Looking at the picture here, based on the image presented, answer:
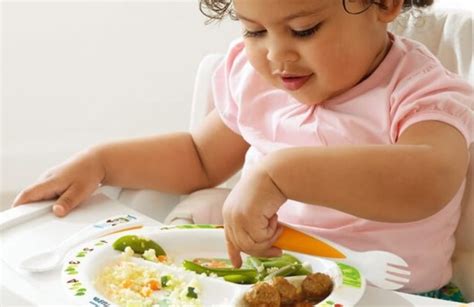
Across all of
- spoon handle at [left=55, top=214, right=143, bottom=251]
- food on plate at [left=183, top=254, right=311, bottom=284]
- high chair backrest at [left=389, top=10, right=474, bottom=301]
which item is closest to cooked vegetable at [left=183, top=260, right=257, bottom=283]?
food on plate at [left=183, top=254, right=311, bottom=284]

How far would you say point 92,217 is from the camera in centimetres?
110

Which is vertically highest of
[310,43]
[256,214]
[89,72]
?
[310,43]

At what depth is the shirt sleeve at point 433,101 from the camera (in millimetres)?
978

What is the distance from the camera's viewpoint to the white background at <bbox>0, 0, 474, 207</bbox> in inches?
Result: 80.6

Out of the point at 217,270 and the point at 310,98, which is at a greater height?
the point at 310,98

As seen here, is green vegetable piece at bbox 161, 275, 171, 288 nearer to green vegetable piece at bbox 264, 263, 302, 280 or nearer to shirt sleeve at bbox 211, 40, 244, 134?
green vegetable piece at bbox 264, 263, 302, 280

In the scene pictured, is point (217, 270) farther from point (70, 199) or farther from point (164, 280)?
point (70, 199)

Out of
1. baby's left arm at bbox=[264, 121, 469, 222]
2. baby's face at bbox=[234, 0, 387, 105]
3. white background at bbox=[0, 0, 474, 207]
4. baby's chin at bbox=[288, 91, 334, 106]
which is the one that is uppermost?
baby's face at bbox=[234, 0, 387, 105]

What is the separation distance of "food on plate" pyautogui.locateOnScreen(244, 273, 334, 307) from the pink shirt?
0.23m

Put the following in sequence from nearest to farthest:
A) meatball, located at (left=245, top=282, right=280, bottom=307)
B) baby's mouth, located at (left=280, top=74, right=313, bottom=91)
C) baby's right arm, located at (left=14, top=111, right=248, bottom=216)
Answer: meatball, located at (left=245, top=282, right=280, bottom=307) < baby's mouth, located at (left=280, top=74, right=313, bottom=91) < baby's right arm, located at (left=14, top=111, right=248, bottom=216)

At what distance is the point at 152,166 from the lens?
124cm

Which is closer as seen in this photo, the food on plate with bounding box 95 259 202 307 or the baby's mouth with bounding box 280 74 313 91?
the food on plate with bounding box 95 259 202 307

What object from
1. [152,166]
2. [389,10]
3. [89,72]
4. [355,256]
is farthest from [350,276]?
[89,72]

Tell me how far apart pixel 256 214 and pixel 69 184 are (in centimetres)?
38
